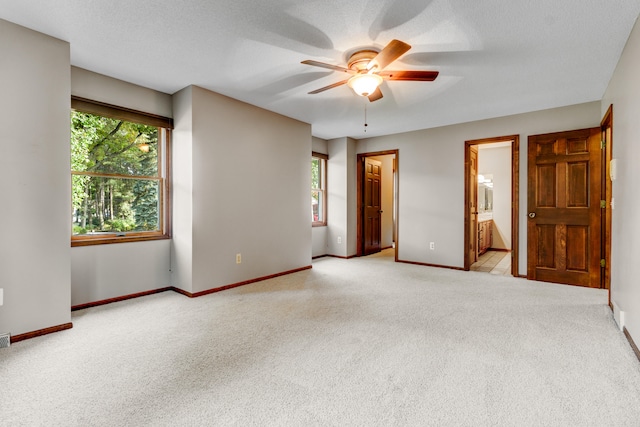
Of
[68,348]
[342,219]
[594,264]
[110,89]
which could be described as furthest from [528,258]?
[110,89]

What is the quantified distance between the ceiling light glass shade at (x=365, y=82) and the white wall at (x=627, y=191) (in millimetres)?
1830

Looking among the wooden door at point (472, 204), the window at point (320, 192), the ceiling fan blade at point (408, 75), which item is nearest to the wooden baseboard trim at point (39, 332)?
the ceiling fan blade at point (408, 75)

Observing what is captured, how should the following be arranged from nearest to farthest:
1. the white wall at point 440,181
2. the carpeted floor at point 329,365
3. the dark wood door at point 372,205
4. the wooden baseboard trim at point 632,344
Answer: the carpeted floor at point 329,365
the wooden baseboard trim at point 632,344
the white wall at point 440,181
the dark wood door at point 372,205

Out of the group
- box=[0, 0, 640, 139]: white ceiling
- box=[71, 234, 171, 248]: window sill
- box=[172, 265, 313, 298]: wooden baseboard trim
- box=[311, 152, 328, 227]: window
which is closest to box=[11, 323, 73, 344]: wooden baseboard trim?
box=[71, 234, 171, 248]: window sill

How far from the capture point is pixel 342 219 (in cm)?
613

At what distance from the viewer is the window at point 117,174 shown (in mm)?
3178

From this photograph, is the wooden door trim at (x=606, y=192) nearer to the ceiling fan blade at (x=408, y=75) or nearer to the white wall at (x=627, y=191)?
the white wall at (x=627, y=191)

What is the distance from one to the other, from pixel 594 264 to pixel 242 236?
4.41 m

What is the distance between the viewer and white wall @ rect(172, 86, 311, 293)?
3615mm

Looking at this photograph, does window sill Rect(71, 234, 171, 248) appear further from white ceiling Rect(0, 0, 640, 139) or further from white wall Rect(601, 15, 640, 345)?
white wall Rect(601, 15, 640, 345)

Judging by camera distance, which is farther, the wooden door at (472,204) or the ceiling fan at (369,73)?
the wooden door at (472,204)

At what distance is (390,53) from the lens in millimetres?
2291

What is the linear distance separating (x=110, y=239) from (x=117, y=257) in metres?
0.21

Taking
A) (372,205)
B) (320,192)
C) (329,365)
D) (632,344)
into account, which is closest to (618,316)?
(632,344)
